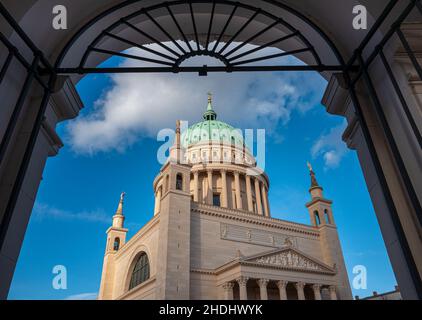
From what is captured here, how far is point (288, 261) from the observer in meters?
23.3

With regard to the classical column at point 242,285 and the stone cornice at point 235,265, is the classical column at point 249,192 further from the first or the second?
the classical column at point 242,285

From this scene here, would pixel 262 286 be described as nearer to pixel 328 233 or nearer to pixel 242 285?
pixel 242 285

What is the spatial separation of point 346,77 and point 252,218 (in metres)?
24.2

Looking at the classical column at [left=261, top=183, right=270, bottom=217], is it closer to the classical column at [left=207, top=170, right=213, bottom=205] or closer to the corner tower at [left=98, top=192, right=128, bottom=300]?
the classical column at [left=207, top=170, right=213, bottom=205]

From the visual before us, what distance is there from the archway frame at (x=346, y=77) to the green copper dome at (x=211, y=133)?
35292 millimetres

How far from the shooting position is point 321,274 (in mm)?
24281

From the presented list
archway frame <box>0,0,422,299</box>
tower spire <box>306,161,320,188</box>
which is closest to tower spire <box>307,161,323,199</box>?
tower spire <box>306,161,320,188</box>

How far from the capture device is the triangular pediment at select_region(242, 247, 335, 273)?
22.0m

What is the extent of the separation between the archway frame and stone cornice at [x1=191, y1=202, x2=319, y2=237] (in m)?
22.2

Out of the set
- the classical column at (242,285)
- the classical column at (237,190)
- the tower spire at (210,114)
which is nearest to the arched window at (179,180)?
the classical column at (242,285)

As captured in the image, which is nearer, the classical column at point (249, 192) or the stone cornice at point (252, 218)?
the stone cornice at point (252, 218)

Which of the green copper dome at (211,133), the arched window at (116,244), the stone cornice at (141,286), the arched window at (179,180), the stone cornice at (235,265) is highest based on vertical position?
the green copper dome at (211,133)

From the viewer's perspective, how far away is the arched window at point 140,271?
85.5 ft

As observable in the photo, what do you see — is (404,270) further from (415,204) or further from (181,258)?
(181,258)
